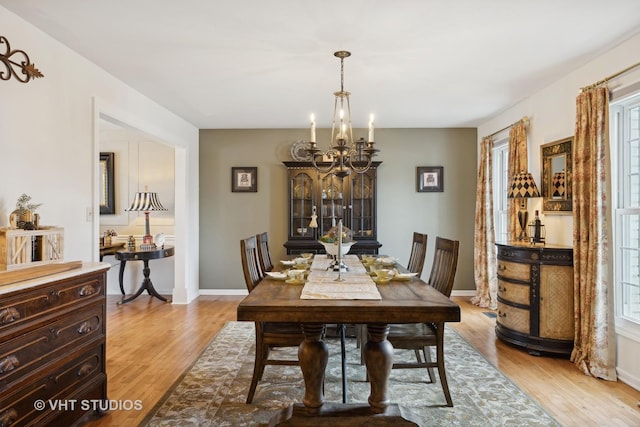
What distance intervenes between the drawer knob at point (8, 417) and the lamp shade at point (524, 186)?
4140 millimetres

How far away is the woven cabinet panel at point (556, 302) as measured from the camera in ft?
11.3

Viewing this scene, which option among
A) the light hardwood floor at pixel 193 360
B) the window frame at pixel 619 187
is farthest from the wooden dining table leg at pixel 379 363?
the window frame at pixel 619 187

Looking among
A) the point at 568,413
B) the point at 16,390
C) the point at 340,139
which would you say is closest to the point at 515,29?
the point at 340,139

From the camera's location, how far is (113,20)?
2.65 metres

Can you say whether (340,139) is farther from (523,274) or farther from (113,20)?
(523,274)

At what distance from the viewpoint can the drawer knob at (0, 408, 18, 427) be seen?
1780 millimetres

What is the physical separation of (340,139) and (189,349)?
228 centimetres

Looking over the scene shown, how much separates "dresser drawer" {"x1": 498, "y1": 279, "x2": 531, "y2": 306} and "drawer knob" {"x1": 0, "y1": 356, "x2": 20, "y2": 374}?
3.59 m

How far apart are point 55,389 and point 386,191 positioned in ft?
15.4

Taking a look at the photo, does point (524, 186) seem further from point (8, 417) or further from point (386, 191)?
point (8, 417)

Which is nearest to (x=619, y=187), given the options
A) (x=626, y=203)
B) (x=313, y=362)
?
(x=626, y=203)

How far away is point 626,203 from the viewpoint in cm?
313

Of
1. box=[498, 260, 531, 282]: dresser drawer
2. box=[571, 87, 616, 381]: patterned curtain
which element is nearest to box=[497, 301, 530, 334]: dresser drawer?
box=[498, 260, 531, 282]: dresser drawer

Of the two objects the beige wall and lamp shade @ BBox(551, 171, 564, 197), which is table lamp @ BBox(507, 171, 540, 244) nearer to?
lamp shade @ BBox(551, 171, 564, 197)
